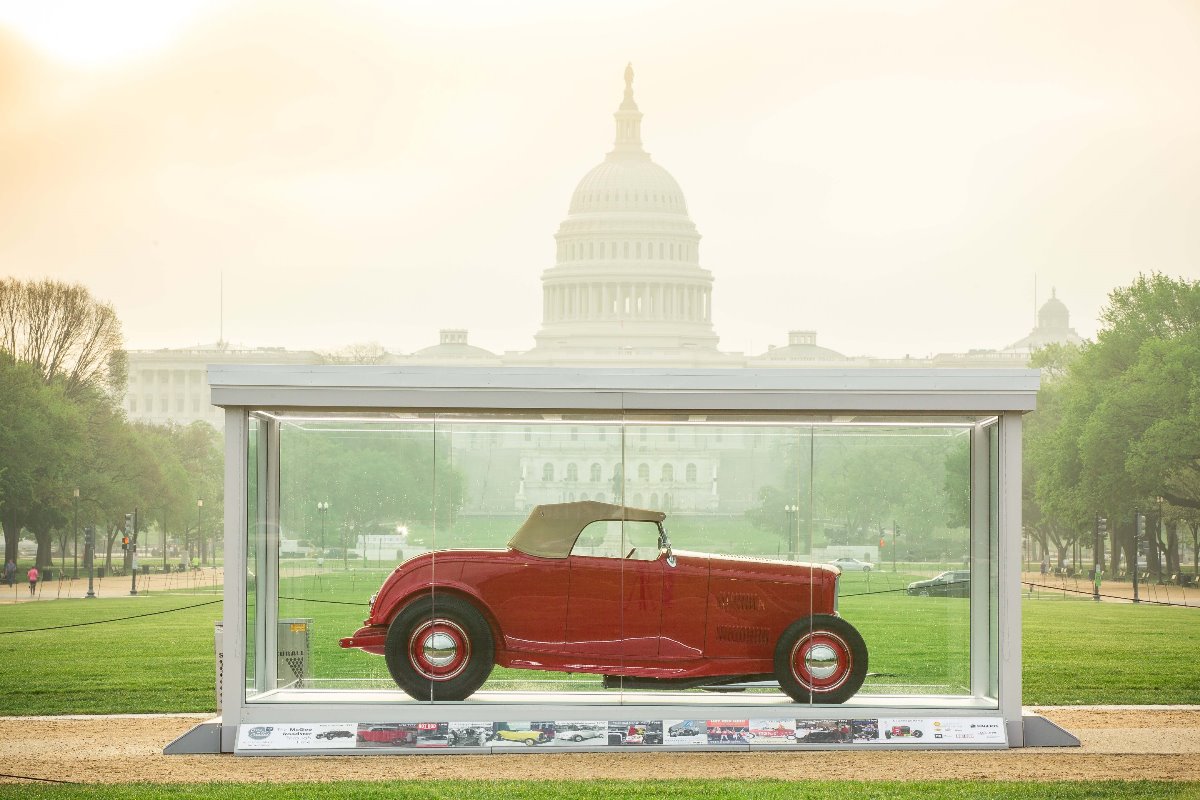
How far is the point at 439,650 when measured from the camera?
15.8 m

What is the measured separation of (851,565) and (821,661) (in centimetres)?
100

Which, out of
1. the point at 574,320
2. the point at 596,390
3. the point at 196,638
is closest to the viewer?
the point at 596,390

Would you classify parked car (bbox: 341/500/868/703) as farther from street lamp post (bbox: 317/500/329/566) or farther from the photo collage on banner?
street lamp post (bbox: 317/500/329/566)

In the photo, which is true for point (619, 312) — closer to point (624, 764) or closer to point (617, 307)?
point (617, 307)

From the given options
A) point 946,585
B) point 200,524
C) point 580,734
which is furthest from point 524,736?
point 200,524

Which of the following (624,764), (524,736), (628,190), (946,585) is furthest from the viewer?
(628,190)

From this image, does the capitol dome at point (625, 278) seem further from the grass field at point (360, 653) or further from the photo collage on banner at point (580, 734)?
the photo collage on banner at point (580, 734)

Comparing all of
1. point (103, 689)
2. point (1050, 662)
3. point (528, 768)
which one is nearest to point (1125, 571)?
point (1050, 662)

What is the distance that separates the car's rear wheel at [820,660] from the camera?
15.8m

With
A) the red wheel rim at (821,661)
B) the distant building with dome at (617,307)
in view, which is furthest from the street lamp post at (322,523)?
the distant building with dome at (617,307)

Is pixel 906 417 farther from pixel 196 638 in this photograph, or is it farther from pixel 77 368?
pixel 77 368

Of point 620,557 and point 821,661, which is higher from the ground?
point 620,557

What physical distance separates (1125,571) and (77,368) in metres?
45.3

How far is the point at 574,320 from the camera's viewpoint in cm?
16038
